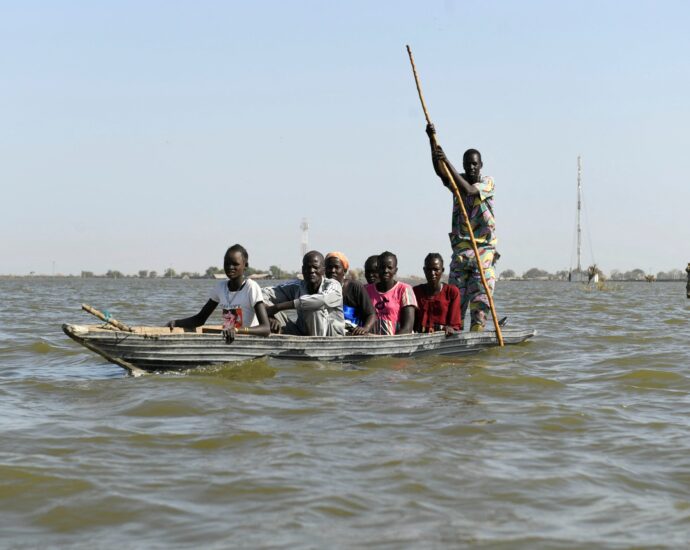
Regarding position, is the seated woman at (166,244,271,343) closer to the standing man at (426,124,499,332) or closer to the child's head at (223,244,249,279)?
the child's head at (223,244,249,279)

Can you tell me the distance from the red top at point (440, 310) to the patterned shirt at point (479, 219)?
76 centimetres

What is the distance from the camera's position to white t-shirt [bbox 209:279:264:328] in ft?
27.2

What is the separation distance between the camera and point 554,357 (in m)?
9.79

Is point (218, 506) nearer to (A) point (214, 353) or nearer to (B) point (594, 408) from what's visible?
(B) point (594, 408)

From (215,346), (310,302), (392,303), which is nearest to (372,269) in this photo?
(392,303)

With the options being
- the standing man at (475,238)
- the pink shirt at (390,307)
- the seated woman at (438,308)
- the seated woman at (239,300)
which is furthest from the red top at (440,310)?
the seated woman at (239,300)

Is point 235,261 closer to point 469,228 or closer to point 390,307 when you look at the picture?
point 390,307

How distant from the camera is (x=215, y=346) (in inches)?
314

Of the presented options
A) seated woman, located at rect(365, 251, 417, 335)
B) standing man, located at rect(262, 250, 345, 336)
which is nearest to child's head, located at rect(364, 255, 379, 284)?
seated woman, located at rect(365, 251, 417, 335)

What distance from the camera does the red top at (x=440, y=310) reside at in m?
9.75

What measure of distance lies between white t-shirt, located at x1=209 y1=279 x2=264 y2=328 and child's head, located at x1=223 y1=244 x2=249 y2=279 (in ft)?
0.53

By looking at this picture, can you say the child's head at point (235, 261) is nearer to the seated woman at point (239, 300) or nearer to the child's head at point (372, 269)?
the seated woman at point (239, 300)

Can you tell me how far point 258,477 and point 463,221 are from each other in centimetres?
626

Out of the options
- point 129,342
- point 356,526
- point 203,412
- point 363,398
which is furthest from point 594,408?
point 129,342
